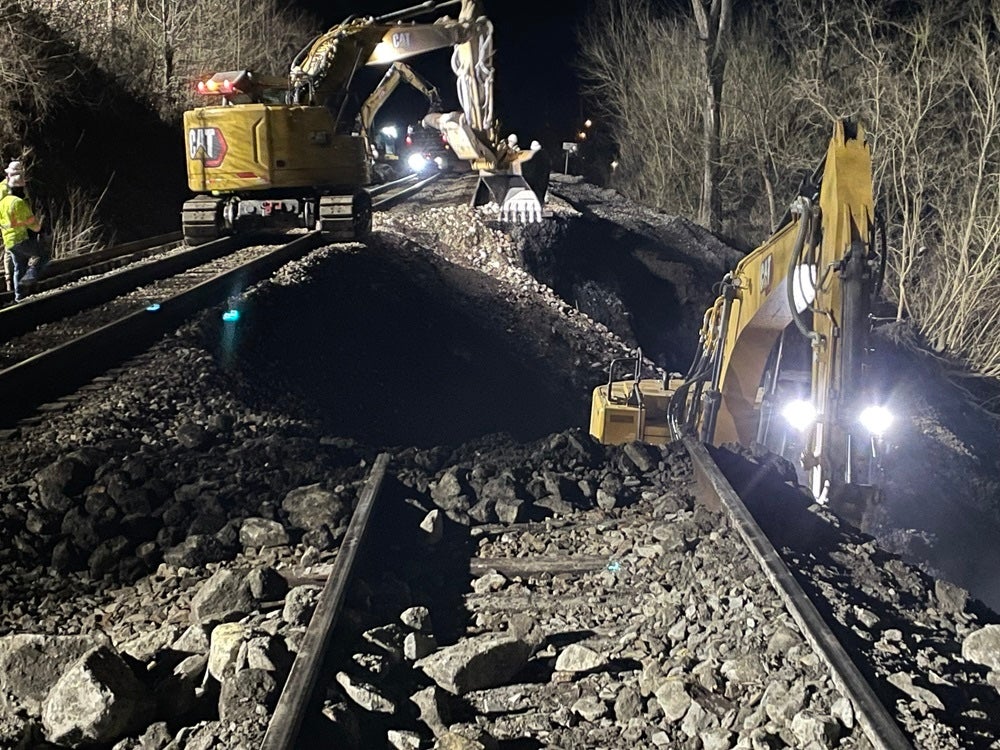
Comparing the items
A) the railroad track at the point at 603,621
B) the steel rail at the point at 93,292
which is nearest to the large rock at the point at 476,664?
the railroad track at the point at 603,621

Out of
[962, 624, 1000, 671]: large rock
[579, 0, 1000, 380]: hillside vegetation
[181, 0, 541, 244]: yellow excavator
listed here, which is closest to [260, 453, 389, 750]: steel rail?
[962, 624, 1000, 671]: large rock

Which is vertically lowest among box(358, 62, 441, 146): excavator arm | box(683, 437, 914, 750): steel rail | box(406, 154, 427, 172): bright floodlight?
box(683, 437, 914, 750): steel rail

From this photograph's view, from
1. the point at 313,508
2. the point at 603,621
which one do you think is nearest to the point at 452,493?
the point at 313,508

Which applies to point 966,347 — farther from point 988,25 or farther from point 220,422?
point 220,422

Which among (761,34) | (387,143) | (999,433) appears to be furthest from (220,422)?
(387,143)

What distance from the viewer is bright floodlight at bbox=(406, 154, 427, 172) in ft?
99.5

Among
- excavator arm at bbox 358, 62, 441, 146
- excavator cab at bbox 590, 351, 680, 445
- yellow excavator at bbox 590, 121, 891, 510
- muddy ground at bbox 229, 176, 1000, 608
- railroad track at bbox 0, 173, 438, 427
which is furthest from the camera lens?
excavator arm at bbox 358, 62, 441, 146

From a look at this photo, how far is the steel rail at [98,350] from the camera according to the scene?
25.0ft

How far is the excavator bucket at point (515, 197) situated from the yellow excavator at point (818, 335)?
36.6ft

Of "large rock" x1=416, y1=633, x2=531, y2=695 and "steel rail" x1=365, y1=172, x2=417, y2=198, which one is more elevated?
"steel rail" x1=365, y1=172, x2=417, y2=198

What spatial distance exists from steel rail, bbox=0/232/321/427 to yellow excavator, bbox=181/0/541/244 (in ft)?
8.29

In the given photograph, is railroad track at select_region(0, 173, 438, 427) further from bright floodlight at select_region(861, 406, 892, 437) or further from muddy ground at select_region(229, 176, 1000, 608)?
bright floodlight at select_region(861, 406, 892, 437)

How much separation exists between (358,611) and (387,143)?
34042 mm

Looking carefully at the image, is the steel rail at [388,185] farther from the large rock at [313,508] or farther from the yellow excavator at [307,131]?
the large rock at [313,508]
